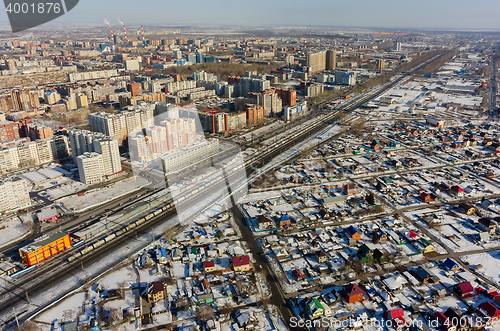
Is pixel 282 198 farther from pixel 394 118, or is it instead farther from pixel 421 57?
pixel 421 57

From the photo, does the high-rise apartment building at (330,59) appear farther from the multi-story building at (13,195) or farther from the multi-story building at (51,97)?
the multi-story building at (13,195)

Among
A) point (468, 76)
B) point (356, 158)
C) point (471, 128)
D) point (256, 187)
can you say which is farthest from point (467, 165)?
point (468, 76)

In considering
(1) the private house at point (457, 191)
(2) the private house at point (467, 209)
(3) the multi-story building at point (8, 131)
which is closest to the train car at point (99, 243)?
(3) the multi-story building at point (8, 131)

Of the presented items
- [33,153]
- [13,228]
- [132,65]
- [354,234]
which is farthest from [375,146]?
[132,65]

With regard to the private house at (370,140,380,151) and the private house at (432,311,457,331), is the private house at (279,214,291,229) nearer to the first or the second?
the private house at (432,311,457,331)

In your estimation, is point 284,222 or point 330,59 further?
point 330,59

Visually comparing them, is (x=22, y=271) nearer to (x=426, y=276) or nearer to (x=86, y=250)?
(x=86, y=250)
